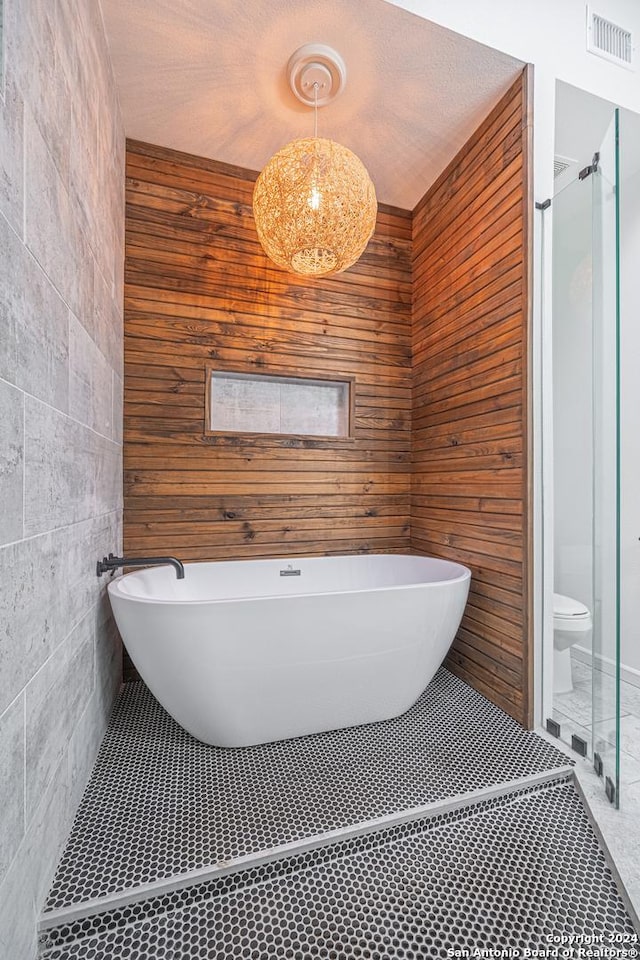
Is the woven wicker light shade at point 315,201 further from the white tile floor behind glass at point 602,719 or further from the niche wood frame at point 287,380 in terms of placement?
the white tile floor behind glass at point 602,719

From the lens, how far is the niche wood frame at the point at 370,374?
6.69ft

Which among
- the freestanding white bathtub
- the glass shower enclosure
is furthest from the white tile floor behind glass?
the freestanding white bathtub

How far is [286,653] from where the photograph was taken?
5.41 feet

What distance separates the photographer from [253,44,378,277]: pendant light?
1895 mm

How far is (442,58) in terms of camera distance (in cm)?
195

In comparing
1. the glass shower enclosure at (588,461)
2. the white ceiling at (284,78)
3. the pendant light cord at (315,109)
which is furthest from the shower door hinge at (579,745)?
the white ceiling at (284,78)

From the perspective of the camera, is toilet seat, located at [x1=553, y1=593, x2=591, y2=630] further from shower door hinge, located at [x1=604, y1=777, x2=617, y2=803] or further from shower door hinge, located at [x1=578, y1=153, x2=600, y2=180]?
shower door hinge, located at [x1=578, y1=153, x2=600, y2=180]

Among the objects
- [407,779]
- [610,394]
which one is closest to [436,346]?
[610,394]

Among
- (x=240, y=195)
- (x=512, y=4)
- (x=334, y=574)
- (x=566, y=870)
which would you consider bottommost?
(x=566, y=870)

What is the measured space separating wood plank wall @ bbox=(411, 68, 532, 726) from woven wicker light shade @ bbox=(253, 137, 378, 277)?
65cm

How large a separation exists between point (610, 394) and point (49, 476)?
1.87 m

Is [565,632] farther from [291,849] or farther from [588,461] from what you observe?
[291,849]

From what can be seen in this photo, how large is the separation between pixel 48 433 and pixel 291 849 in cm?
135

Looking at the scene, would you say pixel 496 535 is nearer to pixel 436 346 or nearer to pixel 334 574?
pixel 334 574
